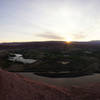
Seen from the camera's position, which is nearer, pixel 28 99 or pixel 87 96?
pixel 28 99

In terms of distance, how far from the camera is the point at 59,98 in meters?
6.18

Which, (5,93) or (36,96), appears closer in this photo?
(5,93)

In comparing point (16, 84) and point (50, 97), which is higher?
point (16, 84)

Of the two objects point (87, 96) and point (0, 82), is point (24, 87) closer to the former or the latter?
point (0, 82)

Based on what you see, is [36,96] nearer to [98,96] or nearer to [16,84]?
[16,84]

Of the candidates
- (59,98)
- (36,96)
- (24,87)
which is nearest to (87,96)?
(59,98)

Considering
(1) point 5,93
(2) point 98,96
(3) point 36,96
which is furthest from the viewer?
(2) point 98,96

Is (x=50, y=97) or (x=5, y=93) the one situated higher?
(x=5, y=93)

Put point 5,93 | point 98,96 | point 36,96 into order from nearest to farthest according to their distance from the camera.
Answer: point 5,93 < point 36,96 < point 98,96

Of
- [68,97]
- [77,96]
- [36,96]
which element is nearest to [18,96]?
[36,96]

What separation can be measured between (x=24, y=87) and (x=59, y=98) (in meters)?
2.57

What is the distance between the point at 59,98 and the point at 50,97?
0.61 m

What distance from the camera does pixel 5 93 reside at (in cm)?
559

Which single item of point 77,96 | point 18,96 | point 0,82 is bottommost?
point 77,96
